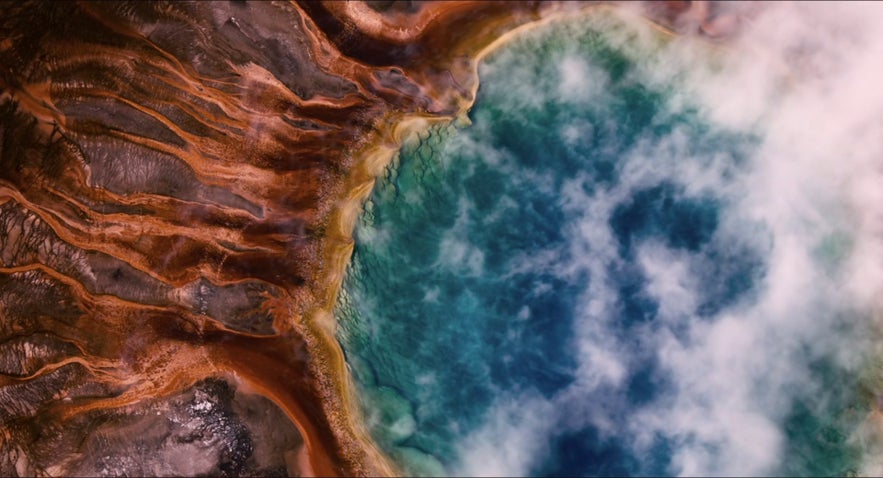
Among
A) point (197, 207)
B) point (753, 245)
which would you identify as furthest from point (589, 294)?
point (197, 207)

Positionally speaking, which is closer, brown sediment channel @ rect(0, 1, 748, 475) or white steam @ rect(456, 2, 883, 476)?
brown sediment channel @ rect(0, 1, 748, 475)

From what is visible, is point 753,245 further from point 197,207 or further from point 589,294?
point 197,207

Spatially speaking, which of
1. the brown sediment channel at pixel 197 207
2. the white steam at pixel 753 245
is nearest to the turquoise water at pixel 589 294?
the white steam at pixel 753 245

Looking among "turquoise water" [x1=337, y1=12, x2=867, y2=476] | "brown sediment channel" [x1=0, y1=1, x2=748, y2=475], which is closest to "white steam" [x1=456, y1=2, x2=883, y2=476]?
"turquoise water" [x1=337, y1=12, x2=867, y2=476]

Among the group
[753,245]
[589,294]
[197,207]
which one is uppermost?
[753,245]

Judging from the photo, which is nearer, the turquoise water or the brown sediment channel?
the brown sediment channel

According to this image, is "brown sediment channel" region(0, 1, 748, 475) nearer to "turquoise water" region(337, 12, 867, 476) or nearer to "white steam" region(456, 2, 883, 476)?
→ "turquoise water" region(337, 12, 867, 476)

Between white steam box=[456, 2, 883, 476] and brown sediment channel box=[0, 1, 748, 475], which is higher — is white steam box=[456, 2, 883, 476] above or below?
above

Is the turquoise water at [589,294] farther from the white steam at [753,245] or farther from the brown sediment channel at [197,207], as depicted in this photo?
the brown sediment channel at [197,207]
